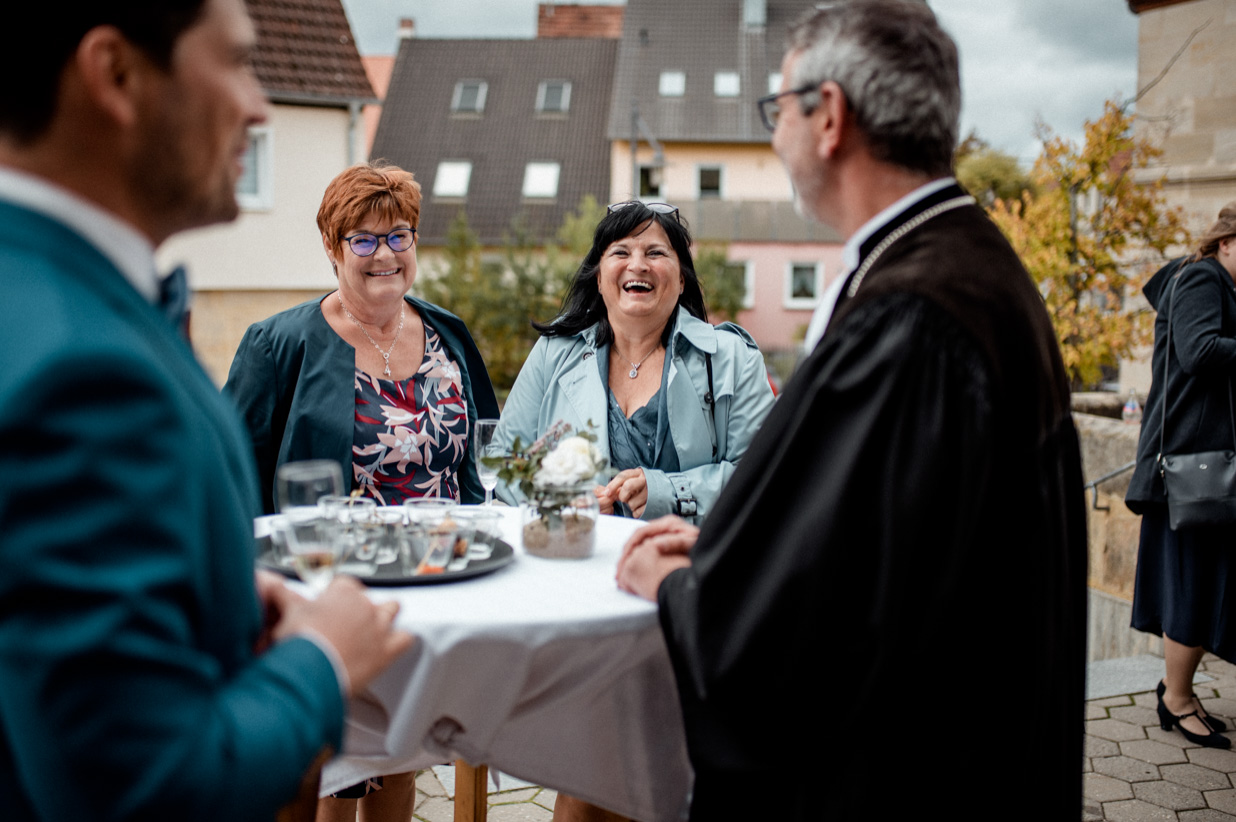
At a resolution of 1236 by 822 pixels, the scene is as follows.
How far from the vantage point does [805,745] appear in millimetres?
1723

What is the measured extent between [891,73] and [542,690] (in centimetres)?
138

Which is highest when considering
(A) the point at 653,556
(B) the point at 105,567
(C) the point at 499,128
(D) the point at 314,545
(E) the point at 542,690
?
(C) the point at 499,128

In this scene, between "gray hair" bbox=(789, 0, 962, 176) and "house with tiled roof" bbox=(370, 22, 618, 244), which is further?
"house with tiled roof" bbox=(370, 22, 618, 244)

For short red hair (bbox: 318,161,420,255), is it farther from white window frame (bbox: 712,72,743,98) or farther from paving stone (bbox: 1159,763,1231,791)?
white window frame (bbox: 712,72,743,98)

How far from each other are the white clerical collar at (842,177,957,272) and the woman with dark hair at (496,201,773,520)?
149 centimetres

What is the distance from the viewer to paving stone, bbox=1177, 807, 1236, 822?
3.82 meters

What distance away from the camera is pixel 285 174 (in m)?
16.9

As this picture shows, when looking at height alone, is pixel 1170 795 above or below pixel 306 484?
below

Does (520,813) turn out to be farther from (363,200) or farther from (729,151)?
(729,151)

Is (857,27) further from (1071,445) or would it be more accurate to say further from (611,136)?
(611,136)

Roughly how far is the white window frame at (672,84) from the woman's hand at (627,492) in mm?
30353

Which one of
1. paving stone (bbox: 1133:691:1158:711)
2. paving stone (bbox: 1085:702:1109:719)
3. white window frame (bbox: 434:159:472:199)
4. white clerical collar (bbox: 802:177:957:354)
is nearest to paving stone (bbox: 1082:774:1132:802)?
paving stone (bbox: 1085:702:1109:719)

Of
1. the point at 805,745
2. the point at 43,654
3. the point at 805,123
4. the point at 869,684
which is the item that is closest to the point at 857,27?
the point at 805,123

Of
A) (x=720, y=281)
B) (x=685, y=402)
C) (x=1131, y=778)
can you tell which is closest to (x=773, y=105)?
(x=685, y=402)
